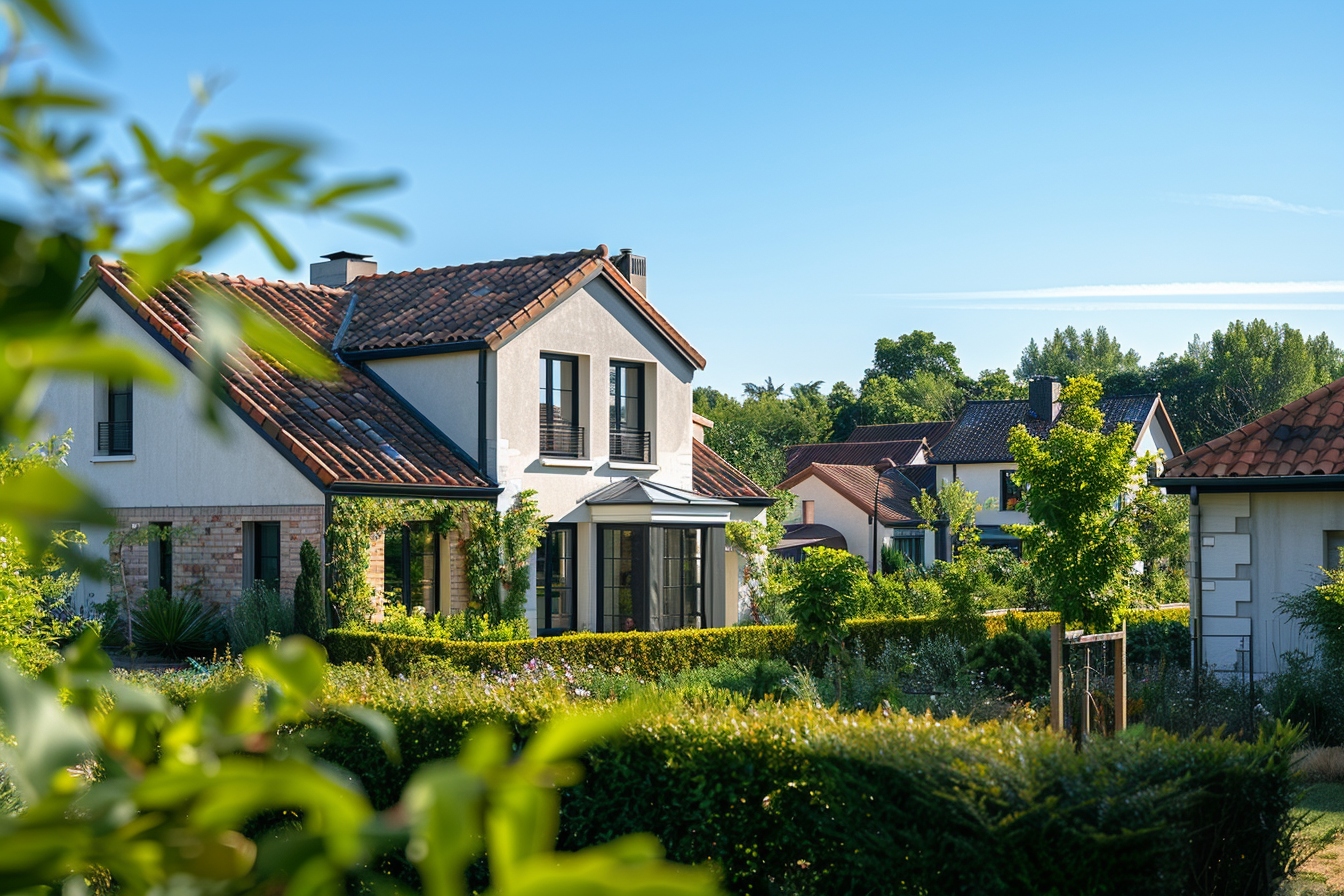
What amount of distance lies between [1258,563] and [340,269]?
58.2 ft

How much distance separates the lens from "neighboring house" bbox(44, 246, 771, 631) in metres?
19.3

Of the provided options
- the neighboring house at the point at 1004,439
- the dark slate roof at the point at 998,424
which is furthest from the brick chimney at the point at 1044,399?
the dark slate roof at the point at 998,424

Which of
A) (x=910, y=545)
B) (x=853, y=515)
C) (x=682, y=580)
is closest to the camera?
(x=682, y=580)

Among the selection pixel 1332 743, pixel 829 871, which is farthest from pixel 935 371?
pixel 829 871

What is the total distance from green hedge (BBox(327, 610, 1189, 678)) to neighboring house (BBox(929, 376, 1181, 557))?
3089cm

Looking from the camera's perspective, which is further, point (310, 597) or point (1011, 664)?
point (310, 597)

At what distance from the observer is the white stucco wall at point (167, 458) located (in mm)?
18891

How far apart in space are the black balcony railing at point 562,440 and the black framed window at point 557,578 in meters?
1.27

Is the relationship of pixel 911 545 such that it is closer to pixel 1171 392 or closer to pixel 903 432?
pixel 903 432

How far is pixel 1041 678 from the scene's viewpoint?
16359 mm

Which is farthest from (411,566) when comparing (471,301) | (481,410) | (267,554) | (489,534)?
(471,301)

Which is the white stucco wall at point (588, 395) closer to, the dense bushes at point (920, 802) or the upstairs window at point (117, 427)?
the upstairs window at point (117, 427)

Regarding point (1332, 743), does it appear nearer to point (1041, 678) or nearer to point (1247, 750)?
point (1041, 678)

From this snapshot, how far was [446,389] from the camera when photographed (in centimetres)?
2156
